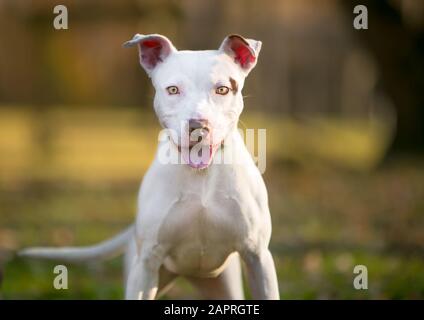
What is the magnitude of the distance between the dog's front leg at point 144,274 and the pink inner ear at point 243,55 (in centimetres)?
107

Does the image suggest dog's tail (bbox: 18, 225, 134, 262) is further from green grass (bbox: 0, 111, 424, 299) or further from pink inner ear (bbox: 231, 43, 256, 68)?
pink inner ear (bbox: 231, 43, 256, 68)

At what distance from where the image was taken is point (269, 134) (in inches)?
731

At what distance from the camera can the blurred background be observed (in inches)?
276

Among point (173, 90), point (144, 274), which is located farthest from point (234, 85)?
point (144, 274)

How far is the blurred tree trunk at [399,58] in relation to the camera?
42.2 feet

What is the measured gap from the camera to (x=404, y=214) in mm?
9016

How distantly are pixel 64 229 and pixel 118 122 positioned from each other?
1356 centimetres

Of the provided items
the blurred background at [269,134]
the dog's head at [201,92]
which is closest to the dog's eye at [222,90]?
the dog's head at [201,92]

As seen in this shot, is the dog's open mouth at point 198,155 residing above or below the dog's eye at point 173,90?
below

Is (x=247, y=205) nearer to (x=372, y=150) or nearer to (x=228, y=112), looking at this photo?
(x=228, y=112)

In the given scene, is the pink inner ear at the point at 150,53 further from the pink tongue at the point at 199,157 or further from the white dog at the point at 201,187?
the pink tongue at the point at 199,157

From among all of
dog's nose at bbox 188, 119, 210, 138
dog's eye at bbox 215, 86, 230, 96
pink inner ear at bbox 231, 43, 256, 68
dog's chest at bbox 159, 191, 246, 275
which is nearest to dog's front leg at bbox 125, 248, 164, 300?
dog's chest at bbox 159, 191, 246, 275

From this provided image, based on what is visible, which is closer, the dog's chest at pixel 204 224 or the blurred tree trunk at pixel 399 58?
the dog's chest at pixel 204 224
